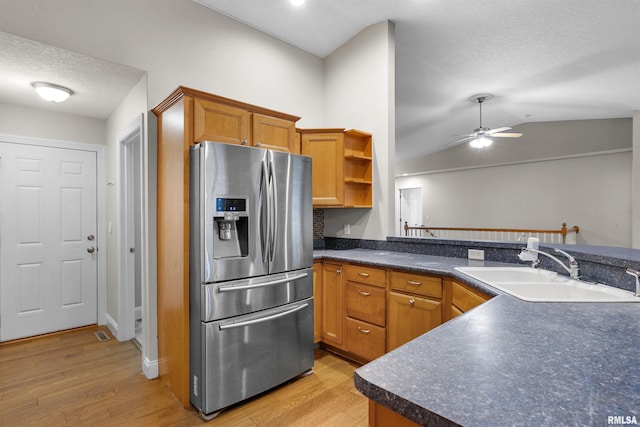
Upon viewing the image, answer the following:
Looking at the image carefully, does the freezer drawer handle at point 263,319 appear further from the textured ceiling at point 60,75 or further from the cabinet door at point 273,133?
the textured ceiling at point 60,75

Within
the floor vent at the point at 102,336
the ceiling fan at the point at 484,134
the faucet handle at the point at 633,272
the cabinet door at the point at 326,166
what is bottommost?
the floor vent at the point at 102,336

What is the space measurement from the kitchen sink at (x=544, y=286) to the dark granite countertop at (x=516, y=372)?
1.12 feet

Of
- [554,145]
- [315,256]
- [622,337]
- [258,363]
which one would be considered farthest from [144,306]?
[554,145]

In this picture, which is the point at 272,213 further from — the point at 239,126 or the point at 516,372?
the point at 516,372

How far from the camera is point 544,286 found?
176 centimetres

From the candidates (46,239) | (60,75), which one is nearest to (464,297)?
(60,75)

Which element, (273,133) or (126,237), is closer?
(273,133)

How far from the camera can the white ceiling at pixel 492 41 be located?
109 inches

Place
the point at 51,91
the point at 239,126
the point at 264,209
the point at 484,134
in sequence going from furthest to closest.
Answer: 1. the point at 484,134
2. the point at 51,91
3. the point at 239,126
4. the point at 264,209

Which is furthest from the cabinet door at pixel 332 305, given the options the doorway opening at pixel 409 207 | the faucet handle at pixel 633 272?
the doorway opening at pixel 409 207

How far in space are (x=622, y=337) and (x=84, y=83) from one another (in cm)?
376

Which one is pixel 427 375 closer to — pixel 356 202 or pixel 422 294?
pixel 422 294

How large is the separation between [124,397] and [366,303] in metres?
1.88

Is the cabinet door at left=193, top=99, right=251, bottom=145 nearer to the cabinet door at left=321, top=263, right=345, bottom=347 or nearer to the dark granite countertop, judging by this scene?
the cabinet door at left=321, top=263, right=345, bottom=347
